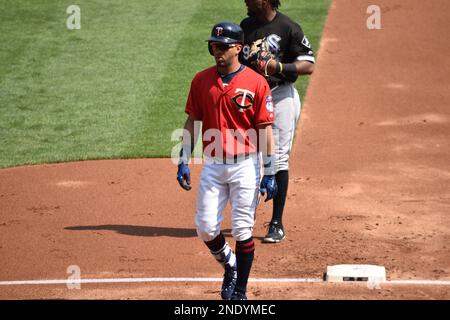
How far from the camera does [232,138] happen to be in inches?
262

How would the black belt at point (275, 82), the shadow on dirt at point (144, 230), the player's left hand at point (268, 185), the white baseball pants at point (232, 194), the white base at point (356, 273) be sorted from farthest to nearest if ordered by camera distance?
the shadow on dirt at point (144, 230) < the black belt at point (275, 82) < the white base at point (356, 273) < the player's left hand at point (268, 185) < the white baseball pants at point (232, 194)

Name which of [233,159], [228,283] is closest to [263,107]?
[233,159]

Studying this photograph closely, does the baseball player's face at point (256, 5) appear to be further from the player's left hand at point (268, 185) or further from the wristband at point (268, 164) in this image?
the player's left hand at point (268, 185)

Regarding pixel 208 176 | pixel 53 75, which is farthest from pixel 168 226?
pixel 53 75

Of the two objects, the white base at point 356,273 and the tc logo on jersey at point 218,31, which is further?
the white base at point 356,273

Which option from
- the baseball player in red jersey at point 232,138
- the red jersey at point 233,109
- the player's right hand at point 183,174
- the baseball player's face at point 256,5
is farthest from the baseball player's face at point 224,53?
the baseball player's face at point 256,5

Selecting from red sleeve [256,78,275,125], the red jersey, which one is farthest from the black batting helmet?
red sleeve [256,78,275,125]

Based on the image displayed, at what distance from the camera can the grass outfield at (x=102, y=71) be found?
11.6 meters

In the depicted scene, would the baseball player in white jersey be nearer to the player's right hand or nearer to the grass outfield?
Answer: the player's right hand

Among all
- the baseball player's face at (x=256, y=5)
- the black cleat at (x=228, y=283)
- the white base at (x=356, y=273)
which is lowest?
the white base at (x=356, y=273)

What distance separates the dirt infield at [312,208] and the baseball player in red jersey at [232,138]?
1.85 ft

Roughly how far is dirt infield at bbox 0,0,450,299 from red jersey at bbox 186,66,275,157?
3.89 ft

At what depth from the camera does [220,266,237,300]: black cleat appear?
672 cm

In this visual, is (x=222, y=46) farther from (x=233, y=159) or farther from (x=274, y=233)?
(x=274, y=233)
